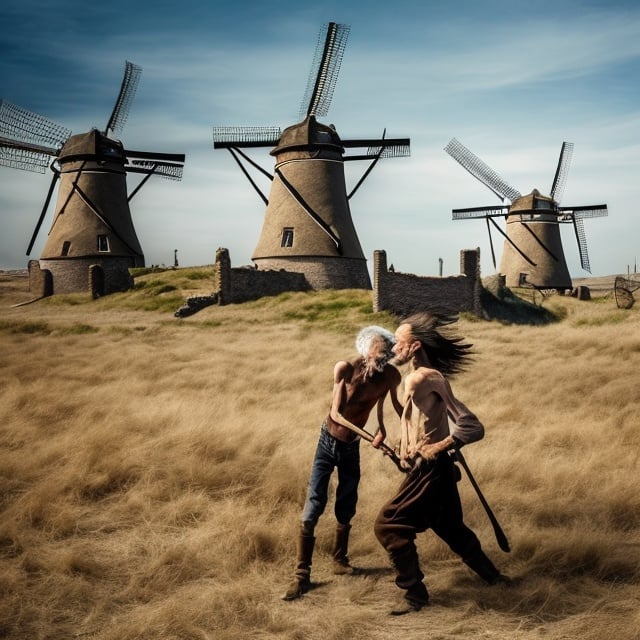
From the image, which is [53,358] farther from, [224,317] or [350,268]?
[350,268]

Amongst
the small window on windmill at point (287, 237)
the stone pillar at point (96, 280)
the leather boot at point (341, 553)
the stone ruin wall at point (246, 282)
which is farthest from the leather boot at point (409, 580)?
the stone pillar at point (96, 280)

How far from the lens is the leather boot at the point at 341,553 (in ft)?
14.0

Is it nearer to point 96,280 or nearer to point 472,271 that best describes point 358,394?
point 472,271

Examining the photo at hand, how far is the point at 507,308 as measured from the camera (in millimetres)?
26062

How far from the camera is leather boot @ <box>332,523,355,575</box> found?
4.26m

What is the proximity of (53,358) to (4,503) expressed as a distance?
820 centimetres

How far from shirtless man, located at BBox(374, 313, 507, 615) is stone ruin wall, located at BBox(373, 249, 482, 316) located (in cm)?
1535

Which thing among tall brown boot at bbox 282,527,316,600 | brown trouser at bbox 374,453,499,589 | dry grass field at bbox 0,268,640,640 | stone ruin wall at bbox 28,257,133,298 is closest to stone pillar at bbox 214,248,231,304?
stone ruin wall at bbox 28,257,133,298

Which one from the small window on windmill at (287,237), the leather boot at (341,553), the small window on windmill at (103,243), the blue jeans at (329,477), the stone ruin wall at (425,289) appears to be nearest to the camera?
the blue jeans at (329,477)

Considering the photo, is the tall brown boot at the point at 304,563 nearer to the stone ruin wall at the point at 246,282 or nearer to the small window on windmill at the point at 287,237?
the stone ruin wall at the point at 246,282

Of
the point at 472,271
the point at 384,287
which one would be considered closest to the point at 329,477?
the point at 384,287

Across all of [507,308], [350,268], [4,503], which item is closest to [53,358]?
[4,503]

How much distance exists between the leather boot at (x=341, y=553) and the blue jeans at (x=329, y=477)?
6 centimetres

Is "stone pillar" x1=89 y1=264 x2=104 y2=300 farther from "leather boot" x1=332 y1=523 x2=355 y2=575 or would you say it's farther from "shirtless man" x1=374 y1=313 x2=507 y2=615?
"shirtless man" x1=374 y1=313 x2=507 y2=615
